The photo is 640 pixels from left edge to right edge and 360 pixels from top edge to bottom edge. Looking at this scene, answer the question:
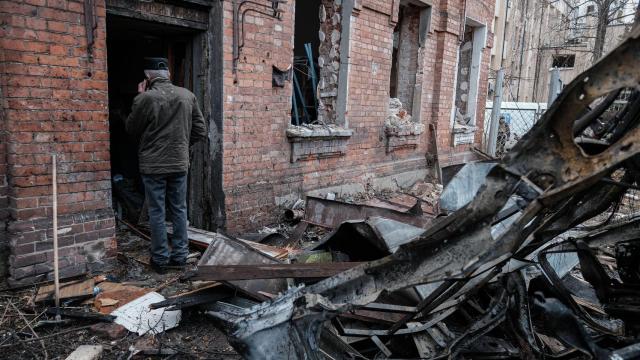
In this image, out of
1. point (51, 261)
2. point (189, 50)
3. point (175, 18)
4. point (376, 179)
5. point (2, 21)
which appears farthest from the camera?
point (376, 179)

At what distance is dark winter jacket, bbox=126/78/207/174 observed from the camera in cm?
438

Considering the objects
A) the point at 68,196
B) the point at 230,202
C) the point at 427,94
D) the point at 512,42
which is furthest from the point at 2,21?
the point at 512,42

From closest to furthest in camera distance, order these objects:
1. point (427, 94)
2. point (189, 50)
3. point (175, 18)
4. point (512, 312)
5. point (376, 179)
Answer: point (512, 312)
point (175, 18)
point (189, 50)
point (376, 179)
point (427, 94)

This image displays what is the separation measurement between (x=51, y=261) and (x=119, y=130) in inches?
132

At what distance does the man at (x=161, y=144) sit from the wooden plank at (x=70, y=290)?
2.33 ft

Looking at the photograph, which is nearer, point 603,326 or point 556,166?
point 556,166

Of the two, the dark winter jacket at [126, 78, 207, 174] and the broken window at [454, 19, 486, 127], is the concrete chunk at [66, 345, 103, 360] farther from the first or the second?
the broken window at [454, 19, 486, 127]

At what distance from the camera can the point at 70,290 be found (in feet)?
12.7

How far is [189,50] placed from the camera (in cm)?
542

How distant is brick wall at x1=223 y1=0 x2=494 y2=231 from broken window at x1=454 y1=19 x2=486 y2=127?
2.17ft

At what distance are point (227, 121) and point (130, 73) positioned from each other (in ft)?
9.62

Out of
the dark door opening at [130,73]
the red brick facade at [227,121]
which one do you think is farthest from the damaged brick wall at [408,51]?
the dark door opening at [130,73]

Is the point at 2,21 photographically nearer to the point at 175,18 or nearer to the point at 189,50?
the point at 175,18

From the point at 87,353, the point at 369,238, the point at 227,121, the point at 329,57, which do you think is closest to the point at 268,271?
the point at 369,238
